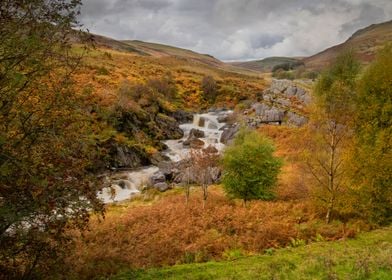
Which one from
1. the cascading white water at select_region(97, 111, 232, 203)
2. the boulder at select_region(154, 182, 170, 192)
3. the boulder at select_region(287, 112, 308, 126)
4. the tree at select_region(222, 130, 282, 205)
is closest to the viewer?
the tree at select_region(222, 130, 282, 205)

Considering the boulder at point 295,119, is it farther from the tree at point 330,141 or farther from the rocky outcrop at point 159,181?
the tree at point 330,141

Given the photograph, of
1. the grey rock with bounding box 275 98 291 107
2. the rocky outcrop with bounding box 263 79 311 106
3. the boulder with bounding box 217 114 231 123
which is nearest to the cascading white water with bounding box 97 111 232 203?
the boulder with bounding box 217 114 231 123

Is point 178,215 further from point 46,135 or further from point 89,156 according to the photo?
point 46,135

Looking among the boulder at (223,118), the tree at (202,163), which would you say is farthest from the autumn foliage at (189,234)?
the boulder at (223,118)

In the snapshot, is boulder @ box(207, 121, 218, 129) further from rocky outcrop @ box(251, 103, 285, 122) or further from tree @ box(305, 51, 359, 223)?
tree @ box(305, 51, 359, 223)

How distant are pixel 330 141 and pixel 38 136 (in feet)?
59.3

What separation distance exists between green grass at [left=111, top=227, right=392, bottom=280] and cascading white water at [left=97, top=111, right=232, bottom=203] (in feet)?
21.4

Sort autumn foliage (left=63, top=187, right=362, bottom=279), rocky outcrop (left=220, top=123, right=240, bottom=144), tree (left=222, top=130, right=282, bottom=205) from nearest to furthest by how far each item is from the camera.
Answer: autumn foliage (left=63, top=187, right=362, bottom=279) < tree (left=222, top=130, right=282, bottom=205) < rocky outcrop (left=220, top=123, right=240, bottom=144)

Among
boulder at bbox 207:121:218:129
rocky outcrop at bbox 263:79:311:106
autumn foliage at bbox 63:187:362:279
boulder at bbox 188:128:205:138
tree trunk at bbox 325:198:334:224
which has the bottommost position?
autumn foliage at bbox 63:187:362:279

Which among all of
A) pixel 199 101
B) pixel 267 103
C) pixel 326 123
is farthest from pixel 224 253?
pixel 199 101

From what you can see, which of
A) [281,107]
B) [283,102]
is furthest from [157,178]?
[283,102]

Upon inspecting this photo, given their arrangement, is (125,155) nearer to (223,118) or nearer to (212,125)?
(212,125)

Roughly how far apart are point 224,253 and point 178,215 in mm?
7895

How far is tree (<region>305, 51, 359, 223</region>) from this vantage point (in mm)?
22703
